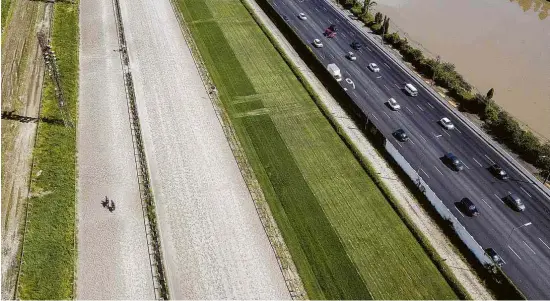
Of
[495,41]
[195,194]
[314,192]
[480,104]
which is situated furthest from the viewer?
[495,41]

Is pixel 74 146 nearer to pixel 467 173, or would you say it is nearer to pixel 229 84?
pixel 229 84

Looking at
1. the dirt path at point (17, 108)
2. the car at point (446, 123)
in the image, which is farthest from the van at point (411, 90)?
the dirt path at point (17, 108)

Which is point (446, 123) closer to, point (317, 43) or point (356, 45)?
point (356, 45)

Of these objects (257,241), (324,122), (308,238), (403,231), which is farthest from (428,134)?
(257,241)

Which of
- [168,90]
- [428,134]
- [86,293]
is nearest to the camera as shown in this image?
[86,293]

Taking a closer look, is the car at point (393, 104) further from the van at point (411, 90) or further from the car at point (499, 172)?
the car at point (499, 172)

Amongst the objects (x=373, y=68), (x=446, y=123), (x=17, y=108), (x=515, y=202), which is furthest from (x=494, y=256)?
(x=17, y=108)

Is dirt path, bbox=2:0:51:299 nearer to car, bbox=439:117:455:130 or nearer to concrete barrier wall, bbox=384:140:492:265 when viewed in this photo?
concrete barrier wall, bbox=384:140:492:265
